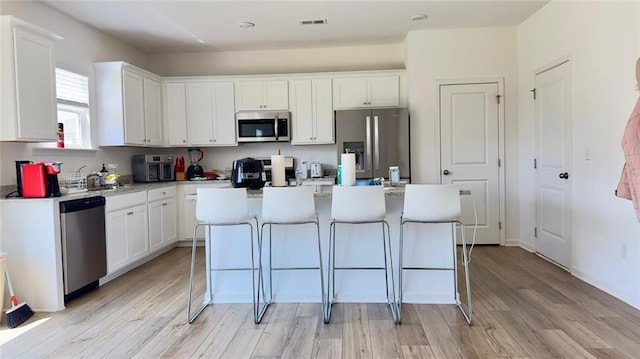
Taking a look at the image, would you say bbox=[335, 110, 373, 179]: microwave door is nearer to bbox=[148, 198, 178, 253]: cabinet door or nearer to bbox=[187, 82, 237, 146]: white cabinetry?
bbox=[187, 82, 237, 146]: white cabinetry

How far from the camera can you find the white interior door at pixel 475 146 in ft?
15.9

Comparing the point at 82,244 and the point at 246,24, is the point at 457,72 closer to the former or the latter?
the point at 246,24

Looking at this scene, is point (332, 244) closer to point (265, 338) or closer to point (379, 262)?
point (379, 262)

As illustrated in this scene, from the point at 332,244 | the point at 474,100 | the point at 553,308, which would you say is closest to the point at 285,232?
the point at 332,244

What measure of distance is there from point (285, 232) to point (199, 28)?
2905 millimetres

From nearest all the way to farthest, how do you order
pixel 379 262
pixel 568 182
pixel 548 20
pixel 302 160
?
pixel 379 262, pixel 568 182, pixel 548 20, pixel 302 160

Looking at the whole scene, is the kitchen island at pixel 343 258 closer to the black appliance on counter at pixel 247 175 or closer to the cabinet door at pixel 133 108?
the black appliance on counter at pixel 247 175

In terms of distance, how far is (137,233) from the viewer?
4.17 meters

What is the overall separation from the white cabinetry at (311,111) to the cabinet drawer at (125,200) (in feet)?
6.74

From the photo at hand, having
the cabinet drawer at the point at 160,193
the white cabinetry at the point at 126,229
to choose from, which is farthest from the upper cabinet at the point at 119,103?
the white cabinetry at the point at 126,229

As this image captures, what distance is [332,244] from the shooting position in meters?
3.01

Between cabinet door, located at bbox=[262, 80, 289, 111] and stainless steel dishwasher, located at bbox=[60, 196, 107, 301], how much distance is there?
2.53m

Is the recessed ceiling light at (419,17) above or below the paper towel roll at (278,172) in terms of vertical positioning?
above

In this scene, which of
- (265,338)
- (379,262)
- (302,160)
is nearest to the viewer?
(265,338)
